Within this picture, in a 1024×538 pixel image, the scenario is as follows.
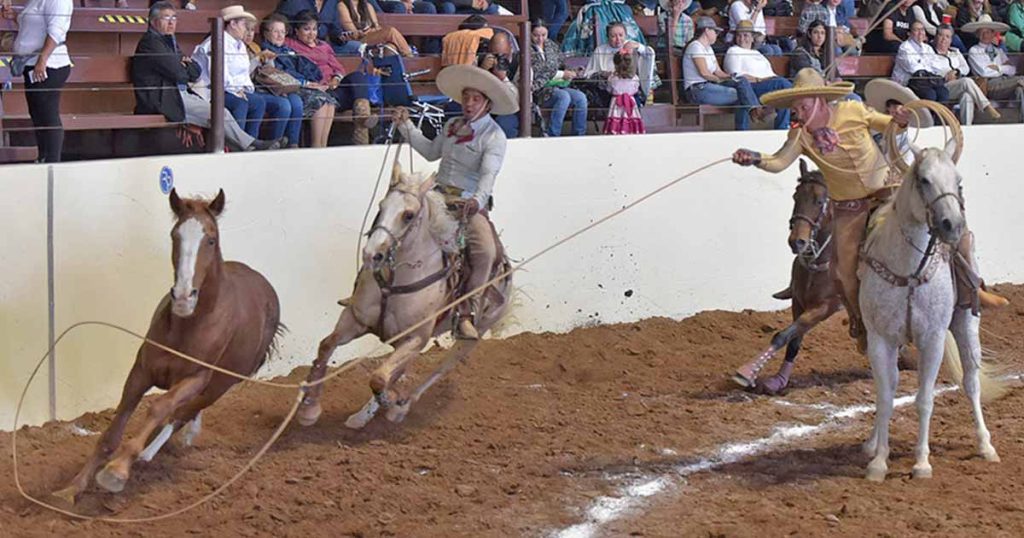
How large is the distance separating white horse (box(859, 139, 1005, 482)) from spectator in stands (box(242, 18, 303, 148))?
4.68 m

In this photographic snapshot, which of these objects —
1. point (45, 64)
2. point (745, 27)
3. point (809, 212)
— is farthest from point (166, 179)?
point (745, 27)

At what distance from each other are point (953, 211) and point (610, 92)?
19.9ft

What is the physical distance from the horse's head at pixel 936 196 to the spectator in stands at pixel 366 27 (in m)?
5.90

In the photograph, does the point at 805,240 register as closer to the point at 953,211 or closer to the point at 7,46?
the point at 953,211

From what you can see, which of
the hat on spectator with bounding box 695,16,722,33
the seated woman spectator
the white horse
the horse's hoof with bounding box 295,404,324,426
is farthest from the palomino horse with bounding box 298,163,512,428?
the hat on spectator with bounding box 695,16,722,33

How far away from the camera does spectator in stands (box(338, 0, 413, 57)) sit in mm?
12242

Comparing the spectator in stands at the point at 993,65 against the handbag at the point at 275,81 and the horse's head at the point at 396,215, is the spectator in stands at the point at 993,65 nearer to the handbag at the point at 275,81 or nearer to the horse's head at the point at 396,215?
the handbag at the point at 275,81

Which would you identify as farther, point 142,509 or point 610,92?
point 610,92

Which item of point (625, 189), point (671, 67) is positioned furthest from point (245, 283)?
point (671, 67)

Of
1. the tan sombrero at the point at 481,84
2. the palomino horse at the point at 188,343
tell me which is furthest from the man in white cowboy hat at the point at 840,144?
the palomino horse at the point at 188,343

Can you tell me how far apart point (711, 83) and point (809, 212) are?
167 inches

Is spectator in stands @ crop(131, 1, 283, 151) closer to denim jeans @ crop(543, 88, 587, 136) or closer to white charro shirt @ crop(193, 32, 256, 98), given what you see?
white charro shirt @ crop(193, 32, 256, 98)

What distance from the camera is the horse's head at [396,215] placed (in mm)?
7898

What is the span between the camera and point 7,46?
10.2m
